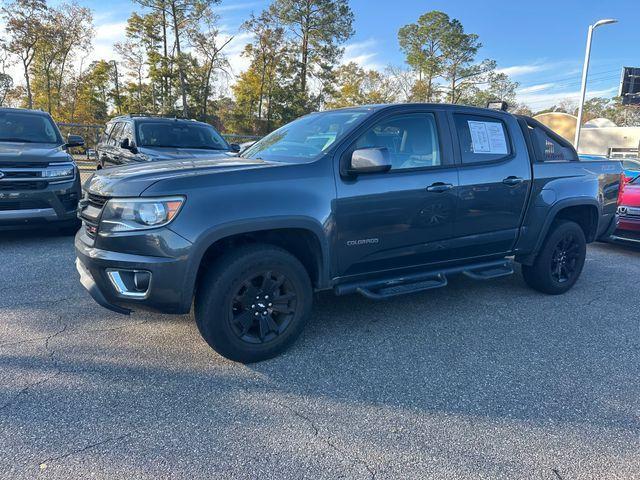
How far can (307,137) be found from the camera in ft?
12.5

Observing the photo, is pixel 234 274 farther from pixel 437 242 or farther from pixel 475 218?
pixel 475 218

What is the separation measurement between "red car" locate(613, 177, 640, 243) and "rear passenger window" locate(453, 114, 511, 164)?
11.8 ft

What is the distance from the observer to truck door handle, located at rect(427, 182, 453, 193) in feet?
11.9

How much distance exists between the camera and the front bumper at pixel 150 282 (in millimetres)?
2725

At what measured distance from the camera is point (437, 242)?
12.4 ft

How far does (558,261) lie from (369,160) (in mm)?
2806

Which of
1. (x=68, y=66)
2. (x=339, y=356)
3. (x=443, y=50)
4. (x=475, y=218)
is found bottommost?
(x=339, y=356)

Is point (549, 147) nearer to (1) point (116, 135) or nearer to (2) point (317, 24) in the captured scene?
(1) point (116, 135)

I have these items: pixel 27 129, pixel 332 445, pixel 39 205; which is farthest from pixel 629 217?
pixel 27 129

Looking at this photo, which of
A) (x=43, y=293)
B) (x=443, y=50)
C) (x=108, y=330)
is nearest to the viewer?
(x=108, y=330)

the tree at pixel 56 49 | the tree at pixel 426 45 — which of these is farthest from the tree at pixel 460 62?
the tree at pixel 56 49

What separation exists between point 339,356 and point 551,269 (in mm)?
2731

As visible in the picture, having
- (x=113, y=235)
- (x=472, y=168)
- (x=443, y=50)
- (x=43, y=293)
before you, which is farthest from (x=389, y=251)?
(x=443, y=50)

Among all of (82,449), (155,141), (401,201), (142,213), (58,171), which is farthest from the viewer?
(155,141)
